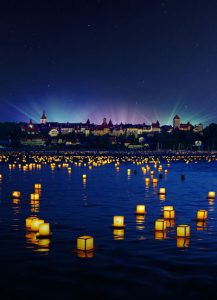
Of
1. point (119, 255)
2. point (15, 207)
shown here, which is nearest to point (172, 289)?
point (119, 255)

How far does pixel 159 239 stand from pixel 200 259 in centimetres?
277

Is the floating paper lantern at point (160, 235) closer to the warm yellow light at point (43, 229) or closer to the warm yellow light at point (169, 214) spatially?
the warm yellow light at point (169, 214)

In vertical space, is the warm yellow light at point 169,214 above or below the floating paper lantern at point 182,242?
above

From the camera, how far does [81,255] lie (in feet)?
45.5

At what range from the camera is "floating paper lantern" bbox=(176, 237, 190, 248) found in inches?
596

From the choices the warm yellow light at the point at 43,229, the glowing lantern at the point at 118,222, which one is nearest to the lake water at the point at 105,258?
the glowing lantern at the point at 118,222

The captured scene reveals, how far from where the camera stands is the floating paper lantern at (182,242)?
15130mm

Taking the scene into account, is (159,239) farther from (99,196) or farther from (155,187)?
(155,187)

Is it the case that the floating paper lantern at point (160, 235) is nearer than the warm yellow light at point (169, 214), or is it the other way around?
the floating paper lantern at point (160, 235)

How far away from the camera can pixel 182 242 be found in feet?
51.2

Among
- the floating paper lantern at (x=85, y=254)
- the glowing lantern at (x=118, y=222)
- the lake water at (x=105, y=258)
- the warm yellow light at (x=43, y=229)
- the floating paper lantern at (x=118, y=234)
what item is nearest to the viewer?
the lake water at (x=105, y=258)

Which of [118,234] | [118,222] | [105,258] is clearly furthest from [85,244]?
[118,222]

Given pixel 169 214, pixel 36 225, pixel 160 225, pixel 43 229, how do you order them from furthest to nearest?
pixel 169 214, pixel 160 225, pixel 36 225, pixel 43 229

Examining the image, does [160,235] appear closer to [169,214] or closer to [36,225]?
[169,214]
